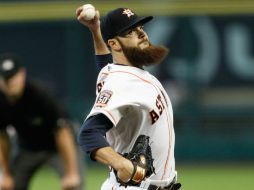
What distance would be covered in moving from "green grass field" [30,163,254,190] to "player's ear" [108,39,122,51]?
5704 millimetres

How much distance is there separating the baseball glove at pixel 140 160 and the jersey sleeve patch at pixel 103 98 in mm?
329

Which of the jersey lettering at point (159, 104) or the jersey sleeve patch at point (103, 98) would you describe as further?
the jersey lettering at point (159, 104)

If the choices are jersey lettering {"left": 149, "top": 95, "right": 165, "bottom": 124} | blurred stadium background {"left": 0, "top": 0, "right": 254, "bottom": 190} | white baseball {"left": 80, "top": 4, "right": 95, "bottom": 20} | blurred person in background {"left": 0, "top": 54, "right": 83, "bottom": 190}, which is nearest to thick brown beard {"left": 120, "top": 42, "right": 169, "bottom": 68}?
jersey lettering {"left": 149, "top": 95, "right": 165, "bottom": 124}

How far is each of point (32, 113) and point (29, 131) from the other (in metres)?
0.23

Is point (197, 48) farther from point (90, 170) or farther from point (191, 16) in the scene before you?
point (90, 170)

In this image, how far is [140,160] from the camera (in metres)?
5.45

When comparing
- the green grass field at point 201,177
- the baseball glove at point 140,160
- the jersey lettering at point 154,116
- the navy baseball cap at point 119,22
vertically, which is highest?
the navy baseball cap at point 119,22

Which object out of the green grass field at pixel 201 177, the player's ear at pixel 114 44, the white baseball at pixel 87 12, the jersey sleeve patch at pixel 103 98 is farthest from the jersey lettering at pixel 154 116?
the green grass field at pixel 201 177

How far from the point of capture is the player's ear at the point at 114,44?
5.76 m

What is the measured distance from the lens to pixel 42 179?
1273 centimetres

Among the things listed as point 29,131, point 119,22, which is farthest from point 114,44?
point 29,131

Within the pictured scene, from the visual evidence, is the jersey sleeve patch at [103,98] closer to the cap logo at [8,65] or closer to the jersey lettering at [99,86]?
the jersey lettering at [99,86]

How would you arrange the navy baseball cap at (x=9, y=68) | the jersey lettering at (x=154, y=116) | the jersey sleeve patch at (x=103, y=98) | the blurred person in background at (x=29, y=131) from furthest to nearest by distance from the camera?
A: the blurred person in background at (x=29, y=131) < the navy baseball cap at (x=9, y=68) < the jersey lettering at (x=154, y=116) < the jersey sleeve patch at (x=103, y=98)

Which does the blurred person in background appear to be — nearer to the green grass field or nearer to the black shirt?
the black shirt
